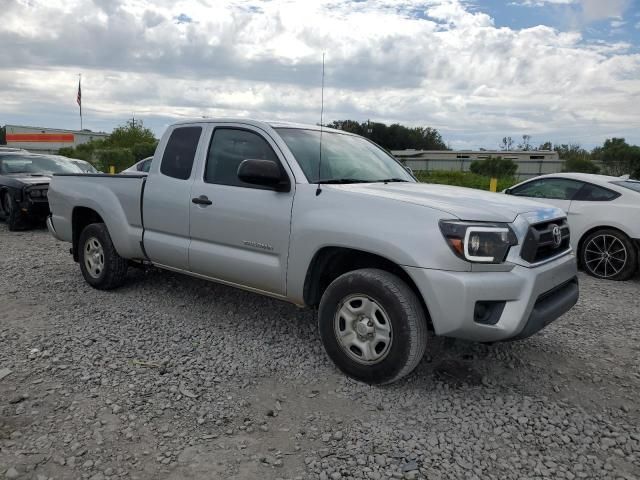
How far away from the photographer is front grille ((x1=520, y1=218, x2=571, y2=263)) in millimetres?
3410

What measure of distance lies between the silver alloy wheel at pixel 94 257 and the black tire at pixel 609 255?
633cm

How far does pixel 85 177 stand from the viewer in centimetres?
589

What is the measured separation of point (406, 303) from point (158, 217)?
2675 millimetres

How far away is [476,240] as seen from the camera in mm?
3254

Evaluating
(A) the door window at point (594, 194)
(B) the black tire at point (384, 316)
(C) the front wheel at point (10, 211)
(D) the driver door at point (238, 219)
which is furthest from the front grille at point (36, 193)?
(A) the door window at point (594, 194)

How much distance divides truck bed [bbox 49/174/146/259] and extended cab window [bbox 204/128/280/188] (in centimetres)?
92

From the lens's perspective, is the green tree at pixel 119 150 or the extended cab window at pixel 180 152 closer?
the extended cab window at pixel 180 152

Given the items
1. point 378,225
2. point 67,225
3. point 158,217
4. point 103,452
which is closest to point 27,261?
point 67,225

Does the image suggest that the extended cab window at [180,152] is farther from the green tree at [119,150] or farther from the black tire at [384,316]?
the green tree at [119,150]

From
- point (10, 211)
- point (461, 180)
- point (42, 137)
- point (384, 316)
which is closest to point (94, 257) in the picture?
point (384, 316)

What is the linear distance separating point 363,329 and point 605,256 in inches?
206

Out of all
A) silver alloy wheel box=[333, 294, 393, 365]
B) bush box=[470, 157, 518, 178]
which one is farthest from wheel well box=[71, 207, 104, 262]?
bush box=[470, 157, 518, 178]

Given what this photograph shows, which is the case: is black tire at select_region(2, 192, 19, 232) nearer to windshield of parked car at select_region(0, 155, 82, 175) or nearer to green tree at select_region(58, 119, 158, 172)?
windshield of parked car at select_region(0, 155, 82, 175)

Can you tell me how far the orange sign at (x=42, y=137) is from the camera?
2699 inches
